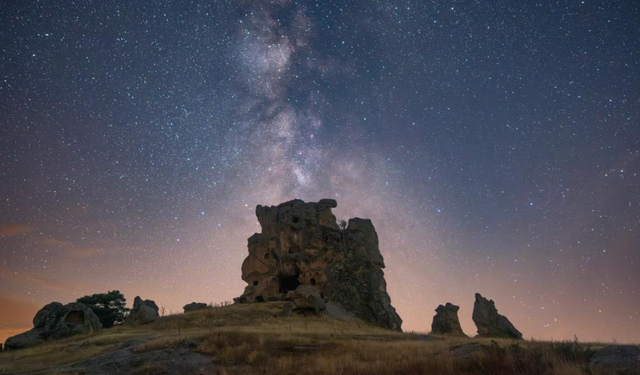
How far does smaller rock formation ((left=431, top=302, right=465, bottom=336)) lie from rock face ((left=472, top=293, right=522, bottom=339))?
2.54 metres

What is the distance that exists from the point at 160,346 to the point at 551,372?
1694cm

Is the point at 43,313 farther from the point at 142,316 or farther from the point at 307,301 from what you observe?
the point at 307,301

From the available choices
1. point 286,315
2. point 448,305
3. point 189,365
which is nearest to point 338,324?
point 286,315

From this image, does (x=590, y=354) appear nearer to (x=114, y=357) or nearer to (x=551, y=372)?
(x=551, y=372)

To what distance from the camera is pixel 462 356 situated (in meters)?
12.6

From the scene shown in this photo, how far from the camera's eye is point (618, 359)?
975 centimetres

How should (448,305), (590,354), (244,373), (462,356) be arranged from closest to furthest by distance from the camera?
(590,354) < (462,356) < (244,373) < (448,305)

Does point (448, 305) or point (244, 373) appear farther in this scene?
point (448, 305)

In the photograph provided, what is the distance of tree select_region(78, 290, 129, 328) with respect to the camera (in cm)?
5425

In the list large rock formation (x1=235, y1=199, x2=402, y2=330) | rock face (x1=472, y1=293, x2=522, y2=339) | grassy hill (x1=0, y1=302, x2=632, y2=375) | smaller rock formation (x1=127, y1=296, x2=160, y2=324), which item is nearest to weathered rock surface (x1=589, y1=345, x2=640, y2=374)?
grassy hill (x1=0, y1=302, x2=632, y2=375)

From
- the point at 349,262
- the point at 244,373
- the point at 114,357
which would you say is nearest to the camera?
the point at 244,373

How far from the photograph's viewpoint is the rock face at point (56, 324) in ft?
112

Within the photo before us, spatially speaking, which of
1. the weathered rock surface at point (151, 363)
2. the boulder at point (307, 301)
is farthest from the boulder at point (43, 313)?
the weathered rock surface at point (151, 363)

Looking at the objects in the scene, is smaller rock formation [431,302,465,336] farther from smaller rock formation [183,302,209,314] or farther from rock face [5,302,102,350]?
rock face [5,302,102,350]
